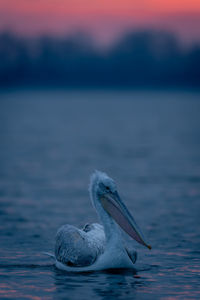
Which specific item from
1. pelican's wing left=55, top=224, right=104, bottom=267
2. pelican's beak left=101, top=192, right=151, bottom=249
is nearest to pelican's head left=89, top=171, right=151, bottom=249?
pelican's beak left=101, top=192, right=151, bottom=249

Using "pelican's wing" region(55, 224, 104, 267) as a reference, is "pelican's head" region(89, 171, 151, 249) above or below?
above

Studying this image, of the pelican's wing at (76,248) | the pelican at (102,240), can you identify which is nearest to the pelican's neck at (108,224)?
the pelican at (102,240)

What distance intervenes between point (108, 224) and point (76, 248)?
19.8 inches

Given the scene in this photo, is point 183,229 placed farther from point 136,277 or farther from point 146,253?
point 136,277

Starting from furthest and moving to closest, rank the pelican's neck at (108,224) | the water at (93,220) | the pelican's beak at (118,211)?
1. the pelican's beak at (118,211)
2. the pelican's neck at (108,224)
3. the water at (93,220)

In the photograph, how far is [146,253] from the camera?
936 cm

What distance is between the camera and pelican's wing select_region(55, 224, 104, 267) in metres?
8.21

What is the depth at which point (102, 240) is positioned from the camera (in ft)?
28.3

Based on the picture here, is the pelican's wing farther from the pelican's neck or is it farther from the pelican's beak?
the pelican's beak

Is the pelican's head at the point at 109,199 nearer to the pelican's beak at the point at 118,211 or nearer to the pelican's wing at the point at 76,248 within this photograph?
the pelican's beak at the point at 118,211

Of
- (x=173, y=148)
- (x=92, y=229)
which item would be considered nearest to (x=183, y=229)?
(x=92, y=229)

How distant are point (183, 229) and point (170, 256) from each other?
5.93 feet

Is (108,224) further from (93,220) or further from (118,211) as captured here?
(93,220)

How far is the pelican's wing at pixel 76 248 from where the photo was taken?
26.9 ft
